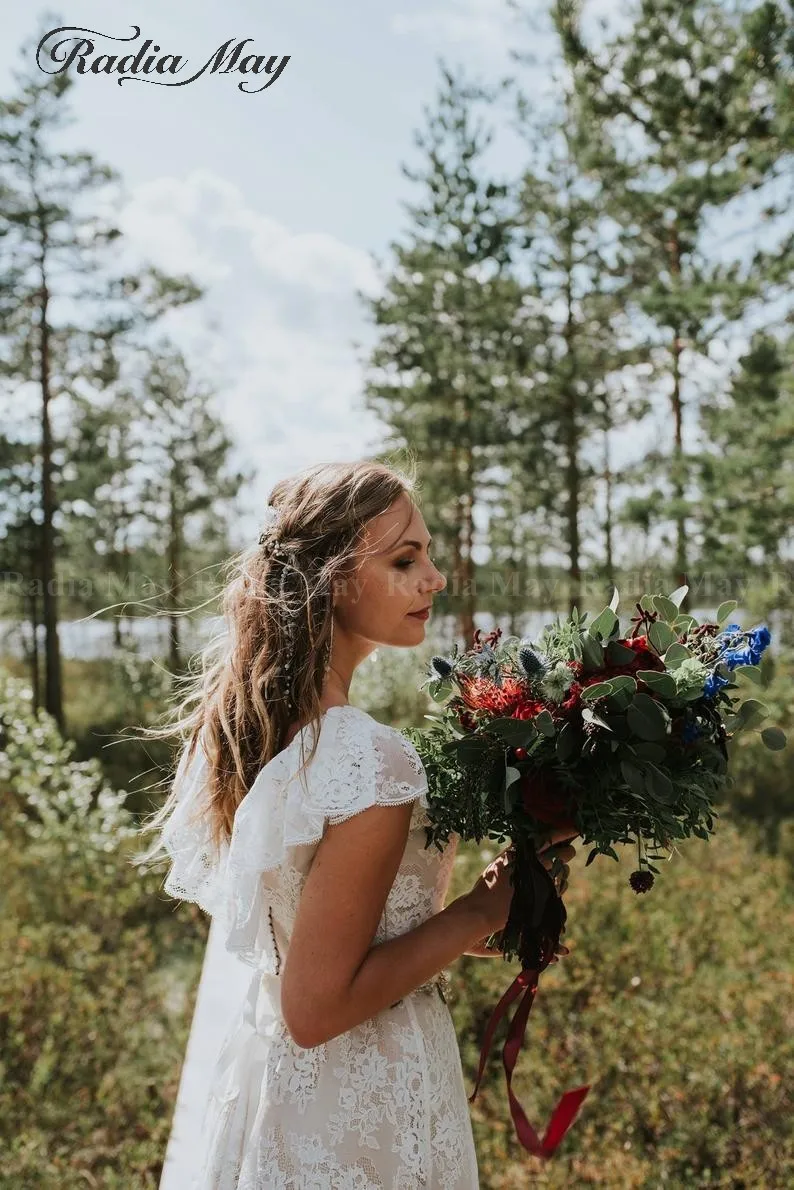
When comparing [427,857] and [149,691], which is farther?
[149,691]

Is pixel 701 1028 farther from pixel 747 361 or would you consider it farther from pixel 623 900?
pixel 747 361

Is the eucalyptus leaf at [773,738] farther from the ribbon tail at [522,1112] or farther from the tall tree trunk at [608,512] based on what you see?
the tall tree trunk at [608,512]

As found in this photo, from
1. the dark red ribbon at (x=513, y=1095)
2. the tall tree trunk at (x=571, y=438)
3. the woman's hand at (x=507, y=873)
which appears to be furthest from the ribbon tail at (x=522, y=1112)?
the tall tree trunk at (x=571, y=438)

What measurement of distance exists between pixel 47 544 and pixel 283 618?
15.5 m

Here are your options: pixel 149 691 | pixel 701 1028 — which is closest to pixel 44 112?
pixel 149 691

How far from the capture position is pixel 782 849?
9148 mm

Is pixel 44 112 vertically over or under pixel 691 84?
over

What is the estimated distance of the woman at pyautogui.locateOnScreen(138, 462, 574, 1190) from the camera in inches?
63.7

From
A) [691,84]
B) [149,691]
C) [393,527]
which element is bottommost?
[149,691]

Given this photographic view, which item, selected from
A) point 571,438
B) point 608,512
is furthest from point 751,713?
point 608,512

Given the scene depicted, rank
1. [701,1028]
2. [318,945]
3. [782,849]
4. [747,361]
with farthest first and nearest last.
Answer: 1. [747,361]
2. [782,849]
3. [701,1028]
4. [318,945]

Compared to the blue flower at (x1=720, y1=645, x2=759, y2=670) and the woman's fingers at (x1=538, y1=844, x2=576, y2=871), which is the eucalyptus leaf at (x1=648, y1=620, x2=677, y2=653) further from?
the woman's fingers at (x1=538, y1=844, x2=576, y2=871)

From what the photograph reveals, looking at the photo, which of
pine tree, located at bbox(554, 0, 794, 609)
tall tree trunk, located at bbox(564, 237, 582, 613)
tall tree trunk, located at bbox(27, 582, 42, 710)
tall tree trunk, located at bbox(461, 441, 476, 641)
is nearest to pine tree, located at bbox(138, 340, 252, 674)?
tall tree trunk, located at bbox(27, 582, 42, 710)

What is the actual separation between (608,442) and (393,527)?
18941mm
